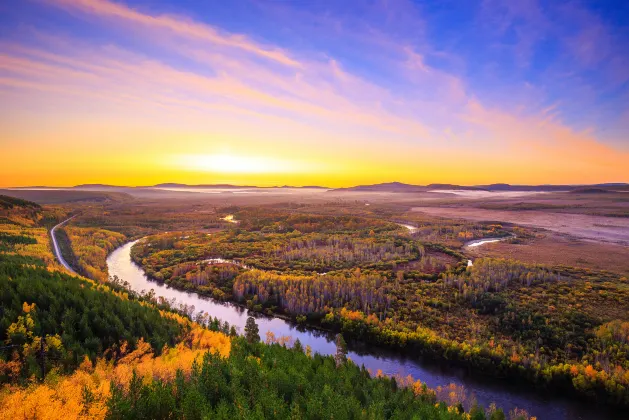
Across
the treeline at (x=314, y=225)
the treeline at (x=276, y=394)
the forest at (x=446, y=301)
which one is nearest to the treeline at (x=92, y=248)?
the forest at (x=446, y=301)

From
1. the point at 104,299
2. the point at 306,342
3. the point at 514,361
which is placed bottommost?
the point at 306,342

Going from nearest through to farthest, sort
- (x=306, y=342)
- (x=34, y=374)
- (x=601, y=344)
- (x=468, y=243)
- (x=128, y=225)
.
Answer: (x=34, y=374), (x=601, y=344), (x=306, y=342), (x=468, y=243), (x=128, y=225)

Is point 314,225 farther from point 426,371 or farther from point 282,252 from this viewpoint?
point 426,371

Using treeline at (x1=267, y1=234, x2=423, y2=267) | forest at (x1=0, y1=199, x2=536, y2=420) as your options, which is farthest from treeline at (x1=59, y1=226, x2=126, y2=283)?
treeline at (x1=267, y1=234, x2=423, y2=267)

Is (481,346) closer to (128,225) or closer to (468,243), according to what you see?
(468,243)

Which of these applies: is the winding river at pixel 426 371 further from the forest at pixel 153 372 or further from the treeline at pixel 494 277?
the treeline at pixel 494 277

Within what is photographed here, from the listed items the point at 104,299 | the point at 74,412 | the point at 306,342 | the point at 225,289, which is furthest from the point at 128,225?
the point at 74,412
